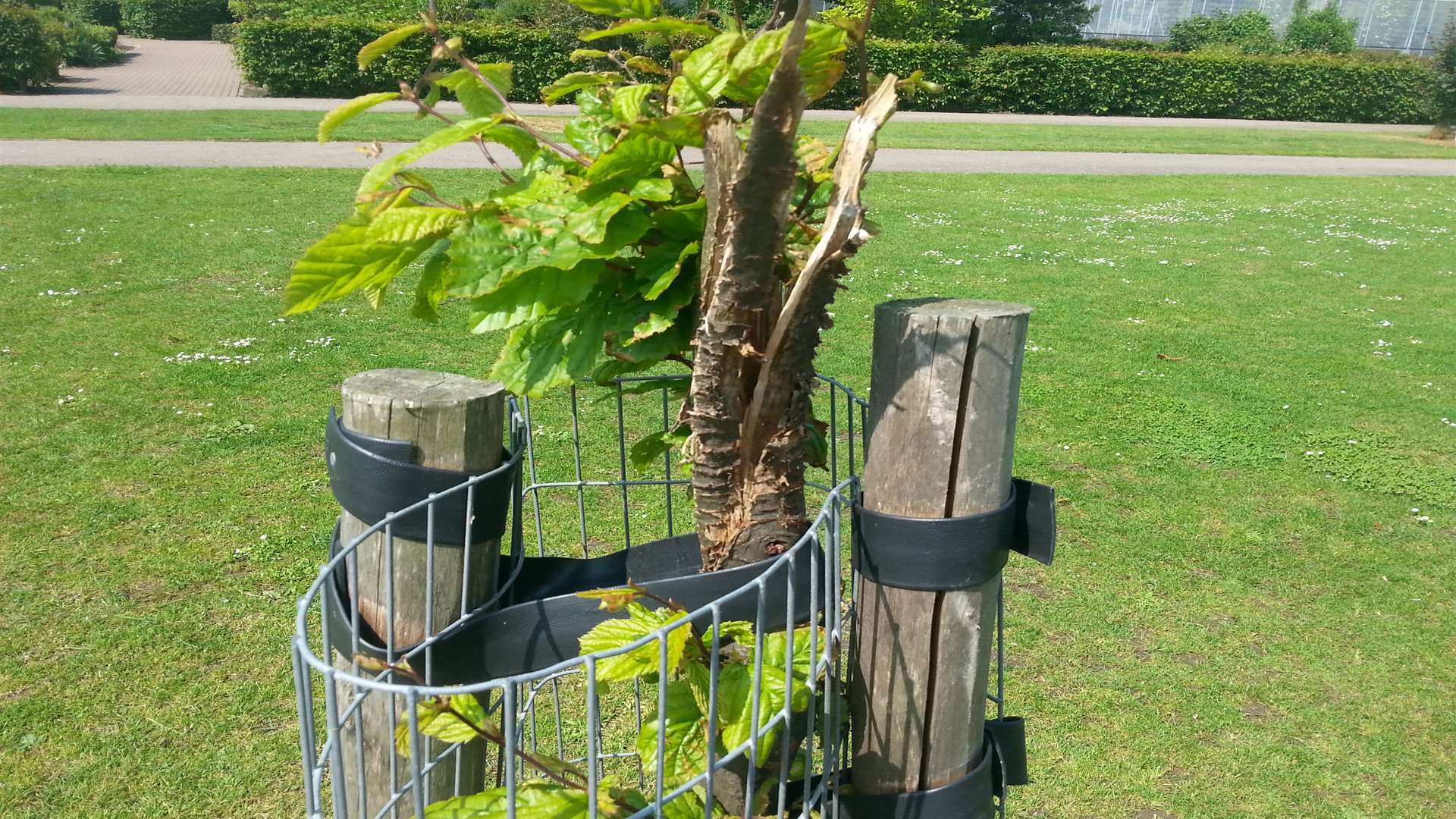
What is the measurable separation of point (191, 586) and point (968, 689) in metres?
3.37

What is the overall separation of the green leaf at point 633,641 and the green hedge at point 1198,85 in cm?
2834

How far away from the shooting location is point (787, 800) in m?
1.85

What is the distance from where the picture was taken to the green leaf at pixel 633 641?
146 centimetres

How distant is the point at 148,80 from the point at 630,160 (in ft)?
97.1

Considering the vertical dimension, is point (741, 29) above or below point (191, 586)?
above

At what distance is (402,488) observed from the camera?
1.64 metres

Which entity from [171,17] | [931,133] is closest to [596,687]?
[931,133]

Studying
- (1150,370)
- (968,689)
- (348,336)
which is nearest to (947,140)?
(1150,370)

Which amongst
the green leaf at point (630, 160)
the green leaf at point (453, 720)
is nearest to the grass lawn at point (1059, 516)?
the green leaf at point (453, 720)

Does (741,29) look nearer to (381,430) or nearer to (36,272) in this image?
(381,430)

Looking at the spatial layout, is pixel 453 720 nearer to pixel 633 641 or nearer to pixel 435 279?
pixel 633 641

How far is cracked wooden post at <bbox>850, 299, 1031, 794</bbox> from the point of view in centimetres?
160

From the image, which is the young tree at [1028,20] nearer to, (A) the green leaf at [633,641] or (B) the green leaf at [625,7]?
(B) the green leaf at [625,7]

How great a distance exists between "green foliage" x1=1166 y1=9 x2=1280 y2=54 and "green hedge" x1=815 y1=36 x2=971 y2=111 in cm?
1928
